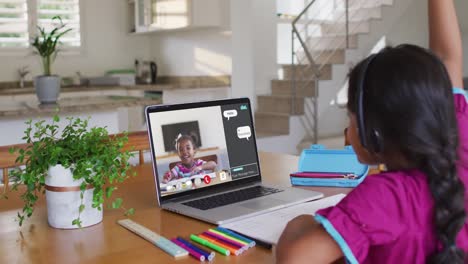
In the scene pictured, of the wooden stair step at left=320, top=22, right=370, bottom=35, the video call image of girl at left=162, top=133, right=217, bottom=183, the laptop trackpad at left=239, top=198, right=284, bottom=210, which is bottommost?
the laptop trackpad at left=239, top=198, right=284, bottom=210

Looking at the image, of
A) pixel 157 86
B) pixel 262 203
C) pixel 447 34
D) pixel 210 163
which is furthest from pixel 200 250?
pixel 157 86

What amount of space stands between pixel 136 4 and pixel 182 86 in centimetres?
126

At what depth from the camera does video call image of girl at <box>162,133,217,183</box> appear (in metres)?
1.39

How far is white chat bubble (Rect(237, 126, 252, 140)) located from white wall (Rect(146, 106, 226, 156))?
6cm

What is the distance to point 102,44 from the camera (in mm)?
6004

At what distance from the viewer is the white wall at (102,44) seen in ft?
19.0

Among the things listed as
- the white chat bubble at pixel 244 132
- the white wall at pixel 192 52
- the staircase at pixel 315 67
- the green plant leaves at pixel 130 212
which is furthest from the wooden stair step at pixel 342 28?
the green plant leaves at pixel 130 212

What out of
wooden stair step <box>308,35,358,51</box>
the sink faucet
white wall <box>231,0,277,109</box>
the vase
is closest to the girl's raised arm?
the vase

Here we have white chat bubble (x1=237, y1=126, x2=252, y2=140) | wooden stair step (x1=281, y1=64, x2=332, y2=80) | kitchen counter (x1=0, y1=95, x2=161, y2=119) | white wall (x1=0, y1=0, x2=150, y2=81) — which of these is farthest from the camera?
wooden stair step (x1=281, y1=64, x2=332, y2=80)

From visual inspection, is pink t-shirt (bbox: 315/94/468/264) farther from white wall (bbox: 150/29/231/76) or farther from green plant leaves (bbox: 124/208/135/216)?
white wall (bbox: 150/29/231/76)

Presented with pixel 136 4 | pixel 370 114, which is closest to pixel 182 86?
pixel 136 4

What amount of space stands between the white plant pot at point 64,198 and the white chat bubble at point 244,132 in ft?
1.60

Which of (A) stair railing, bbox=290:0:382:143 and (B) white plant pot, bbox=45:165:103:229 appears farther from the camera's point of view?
(A) stair railing, bbox=290:0:382:143

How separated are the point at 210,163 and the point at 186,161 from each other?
3.0 inches
